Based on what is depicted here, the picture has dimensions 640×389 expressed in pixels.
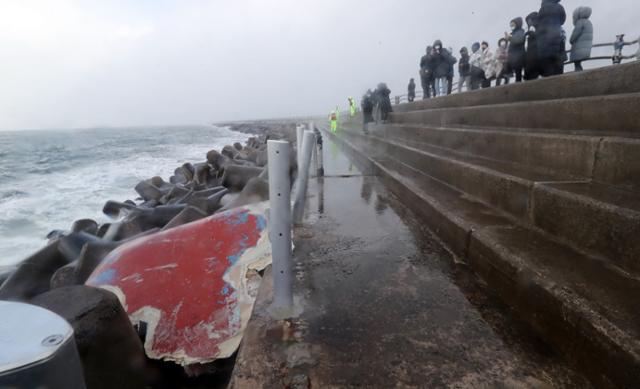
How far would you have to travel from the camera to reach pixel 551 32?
534cm

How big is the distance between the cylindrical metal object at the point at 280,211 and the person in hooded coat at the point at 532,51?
5.78m

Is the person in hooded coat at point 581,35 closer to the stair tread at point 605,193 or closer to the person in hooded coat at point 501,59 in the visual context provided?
the person in hooded coat at point 501,59

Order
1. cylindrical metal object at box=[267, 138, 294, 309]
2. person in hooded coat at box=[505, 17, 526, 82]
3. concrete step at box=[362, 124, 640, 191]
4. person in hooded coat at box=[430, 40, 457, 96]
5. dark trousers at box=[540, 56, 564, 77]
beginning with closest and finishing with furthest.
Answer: cylindrical metal object at box=[267, 138, 294, 309]
concrete step at box=[362, 124, 640, 191]
dark trousers at box=[540, 56, 564, 77]
person in hooded coat at box=[505, 17, 526, 82]
person in hooded coat at box=[430, 40, 457, 96]

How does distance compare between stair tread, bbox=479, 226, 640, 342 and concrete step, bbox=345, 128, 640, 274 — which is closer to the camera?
stair tread, bbox=479, 226, 640, 342

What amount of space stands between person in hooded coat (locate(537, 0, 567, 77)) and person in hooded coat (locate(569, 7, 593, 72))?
0.67m

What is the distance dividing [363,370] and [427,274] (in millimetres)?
1103

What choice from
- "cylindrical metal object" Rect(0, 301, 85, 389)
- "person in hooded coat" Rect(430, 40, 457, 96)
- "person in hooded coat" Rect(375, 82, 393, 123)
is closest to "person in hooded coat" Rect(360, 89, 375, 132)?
"person in hooded coat" Rect(375, 82, 393, 123)

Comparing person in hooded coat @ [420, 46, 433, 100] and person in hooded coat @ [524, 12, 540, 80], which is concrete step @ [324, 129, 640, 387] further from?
person in hooded coat @ [420, 46, 433, 100]

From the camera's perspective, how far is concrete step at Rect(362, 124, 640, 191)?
8.05 ft

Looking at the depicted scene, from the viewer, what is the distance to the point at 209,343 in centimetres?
242

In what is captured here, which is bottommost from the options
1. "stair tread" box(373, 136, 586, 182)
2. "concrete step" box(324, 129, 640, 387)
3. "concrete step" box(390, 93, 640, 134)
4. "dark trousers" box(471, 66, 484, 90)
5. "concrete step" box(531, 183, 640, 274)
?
"concrete step" box(324, 129, 640, 387)

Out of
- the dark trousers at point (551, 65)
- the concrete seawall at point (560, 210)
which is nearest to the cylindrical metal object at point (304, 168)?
the concrete seawall at point (560, 210)

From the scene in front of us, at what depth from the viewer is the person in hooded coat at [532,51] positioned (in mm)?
5855

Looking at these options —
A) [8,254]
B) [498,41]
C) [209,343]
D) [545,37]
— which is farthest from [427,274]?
[8,254]
